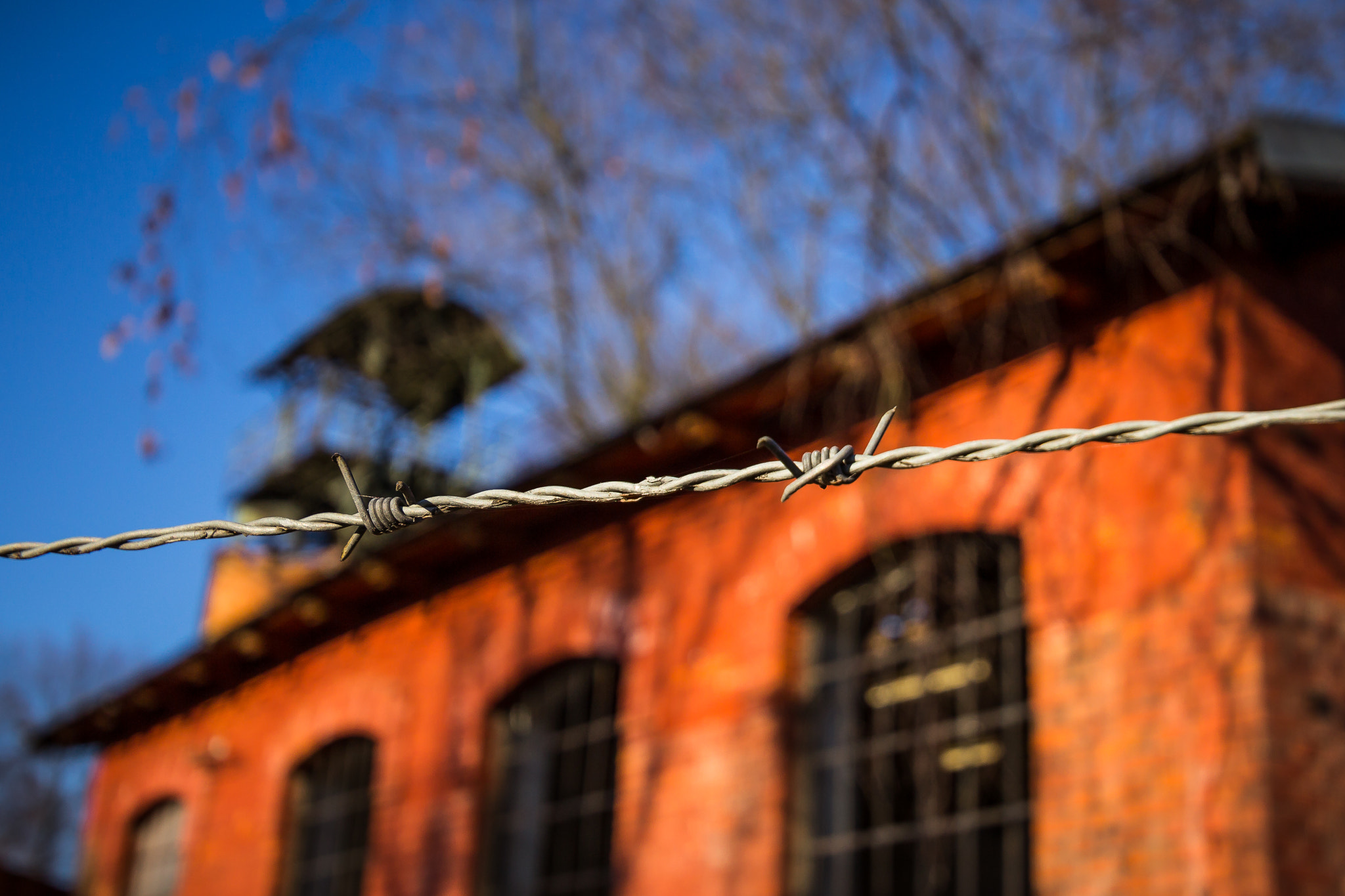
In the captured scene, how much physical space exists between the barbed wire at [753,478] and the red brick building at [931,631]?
12.6 ft

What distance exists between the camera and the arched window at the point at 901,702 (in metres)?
7.59

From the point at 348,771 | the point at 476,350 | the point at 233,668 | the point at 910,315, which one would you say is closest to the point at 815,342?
the point at 910,315

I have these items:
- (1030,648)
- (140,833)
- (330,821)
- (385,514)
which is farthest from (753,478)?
(140,833)

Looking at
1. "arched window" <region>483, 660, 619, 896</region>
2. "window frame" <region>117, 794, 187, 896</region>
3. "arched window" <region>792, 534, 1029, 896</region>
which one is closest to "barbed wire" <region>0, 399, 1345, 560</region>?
"arched window" <region>792, 534, 1029, 896</region>

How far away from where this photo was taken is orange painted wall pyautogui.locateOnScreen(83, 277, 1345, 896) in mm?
6191

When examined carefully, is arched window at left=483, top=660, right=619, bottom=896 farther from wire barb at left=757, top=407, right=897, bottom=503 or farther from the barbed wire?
wire barb at left=757, top=407, right=897, bottom=503

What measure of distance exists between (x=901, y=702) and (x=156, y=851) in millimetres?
9387

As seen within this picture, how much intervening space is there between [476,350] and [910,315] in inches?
478

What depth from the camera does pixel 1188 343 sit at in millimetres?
6977

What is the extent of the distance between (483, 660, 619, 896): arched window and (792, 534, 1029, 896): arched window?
1936mm

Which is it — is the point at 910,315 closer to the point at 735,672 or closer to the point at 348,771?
the point at 735,672

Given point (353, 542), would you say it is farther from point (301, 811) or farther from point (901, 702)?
point (301, 811)

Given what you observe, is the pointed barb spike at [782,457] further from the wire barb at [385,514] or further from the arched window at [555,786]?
the arched window at [555,786]

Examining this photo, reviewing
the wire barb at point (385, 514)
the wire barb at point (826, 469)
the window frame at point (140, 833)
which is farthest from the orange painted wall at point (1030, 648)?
the wire barb at point (385, 514)
